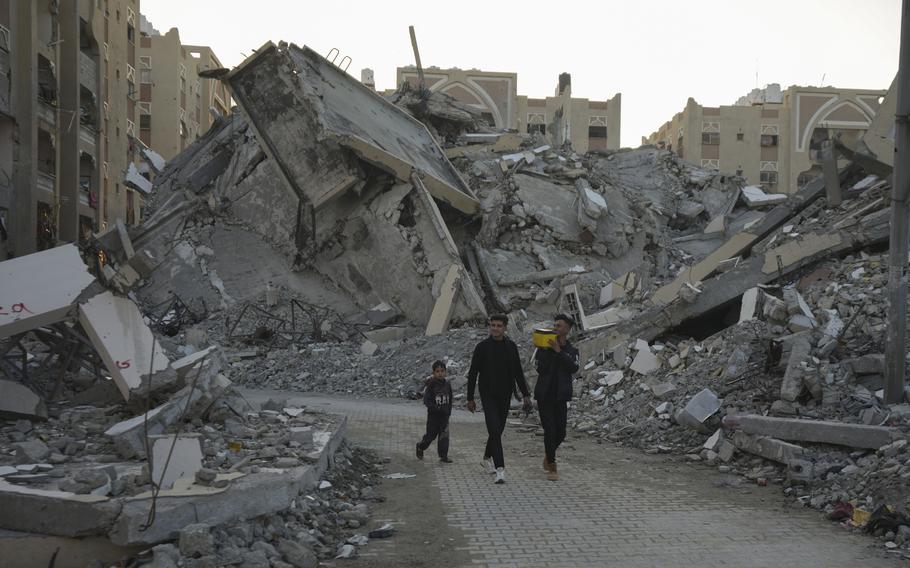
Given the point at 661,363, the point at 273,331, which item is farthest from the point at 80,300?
the point at 273,331

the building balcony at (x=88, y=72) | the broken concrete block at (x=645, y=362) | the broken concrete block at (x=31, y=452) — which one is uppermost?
the building balcony at (x=88, y=72)

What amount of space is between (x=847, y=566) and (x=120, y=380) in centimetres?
552

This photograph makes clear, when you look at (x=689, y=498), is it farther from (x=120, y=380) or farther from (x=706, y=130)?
(x=706, y=130)

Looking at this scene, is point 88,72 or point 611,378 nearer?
point 611,378

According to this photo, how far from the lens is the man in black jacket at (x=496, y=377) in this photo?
6.75 m

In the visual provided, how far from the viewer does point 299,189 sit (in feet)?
65.0

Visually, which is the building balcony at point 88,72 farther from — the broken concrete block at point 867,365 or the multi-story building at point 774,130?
the multi-story building at point 774,130

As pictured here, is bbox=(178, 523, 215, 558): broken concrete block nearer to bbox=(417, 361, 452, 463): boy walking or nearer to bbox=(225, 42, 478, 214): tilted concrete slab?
bbox=(417, 361, 452, 463): boy walking

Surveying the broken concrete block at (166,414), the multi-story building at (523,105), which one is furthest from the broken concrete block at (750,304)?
the multi-story building at (523,105)

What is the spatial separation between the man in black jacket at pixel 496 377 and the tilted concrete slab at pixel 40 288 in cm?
350

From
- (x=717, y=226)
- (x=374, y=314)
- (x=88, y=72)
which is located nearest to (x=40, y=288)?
(x=374, y=314)

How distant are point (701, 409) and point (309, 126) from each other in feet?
43.9

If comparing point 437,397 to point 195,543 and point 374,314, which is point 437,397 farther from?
point 374,314

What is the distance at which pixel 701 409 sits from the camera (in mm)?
8227
